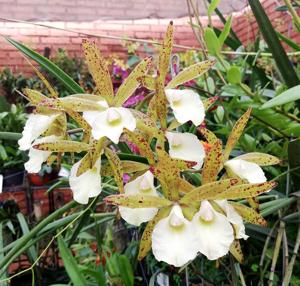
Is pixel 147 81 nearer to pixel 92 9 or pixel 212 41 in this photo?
pixel 212 41

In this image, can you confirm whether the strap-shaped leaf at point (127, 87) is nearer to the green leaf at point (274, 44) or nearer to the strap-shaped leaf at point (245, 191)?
the strap-shaped leaf at point (245, 191)

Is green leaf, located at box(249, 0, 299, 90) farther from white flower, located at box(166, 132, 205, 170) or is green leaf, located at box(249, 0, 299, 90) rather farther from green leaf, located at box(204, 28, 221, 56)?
white flower, located at box(166, 132, 205, 170)

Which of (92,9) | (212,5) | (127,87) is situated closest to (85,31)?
(92,9)

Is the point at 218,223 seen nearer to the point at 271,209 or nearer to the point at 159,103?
the point at 159,103

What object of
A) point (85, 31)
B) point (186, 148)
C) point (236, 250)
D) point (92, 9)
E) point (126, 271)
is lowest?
point (126, 271)

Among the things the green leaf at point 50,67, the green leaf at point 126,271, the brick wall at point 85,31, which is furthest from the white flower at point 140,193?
the brick wall at point 85,31
